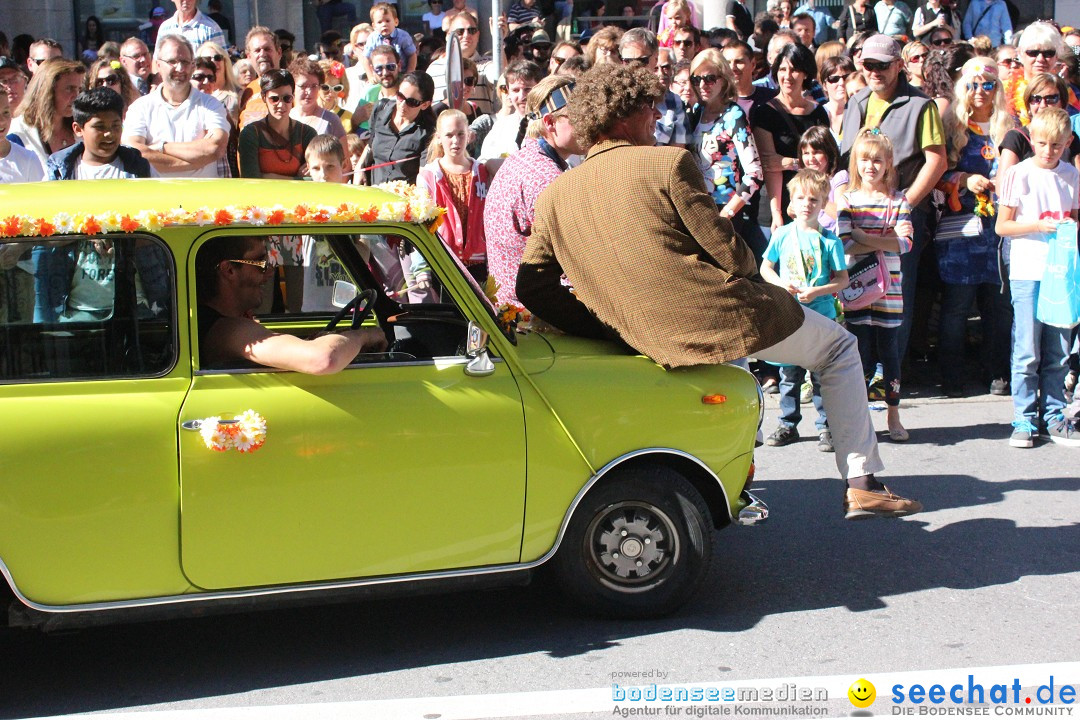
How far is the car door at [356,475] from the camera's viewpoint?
4.37m

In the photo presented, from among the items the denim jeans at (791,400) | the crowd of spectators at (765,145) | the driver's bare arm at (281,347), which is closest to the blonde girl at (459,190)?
the crowd of spectators at (765,145)

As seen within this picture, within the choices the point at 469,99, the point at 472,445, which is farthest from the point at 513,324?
the point at 469,99

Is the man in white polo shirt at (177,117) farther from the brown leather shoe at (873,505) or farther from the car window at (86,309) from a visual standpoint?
the brown leather shoe at (873,505)

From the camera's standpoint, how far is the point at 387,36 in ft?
42.6

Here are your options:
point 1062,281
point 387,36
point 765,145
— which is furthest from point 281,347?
point 387,36

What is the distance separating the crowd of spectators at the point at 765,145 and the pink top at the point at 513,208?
0.4 inches

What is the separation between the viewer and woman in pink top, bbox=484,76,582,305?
615cm

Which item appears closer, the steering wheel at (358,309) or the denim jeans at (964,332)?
the steering wheel at (358,309)

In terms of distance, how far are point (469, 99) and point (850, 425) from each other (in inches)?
272

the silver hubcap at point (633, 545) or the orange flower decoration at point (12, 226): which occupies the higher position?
the orange flower decoration at point (12, 226)

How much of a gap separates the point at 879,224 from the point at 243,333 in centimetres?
460

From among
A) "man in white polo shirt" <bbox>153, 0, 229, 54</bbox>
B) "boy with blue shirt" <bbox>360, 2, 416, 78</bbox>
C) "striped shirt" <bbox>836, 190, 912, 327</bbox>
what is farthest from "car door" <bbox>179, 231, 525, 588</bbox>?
"boy with blue shirt" <bbox>360, 2, 416, 78</bbox>

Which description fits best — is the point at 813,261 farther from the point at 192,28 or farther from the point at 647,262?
the point at 192,28

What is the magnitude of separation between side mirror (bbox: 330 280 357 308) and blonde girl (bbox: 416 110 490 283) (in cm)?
284
